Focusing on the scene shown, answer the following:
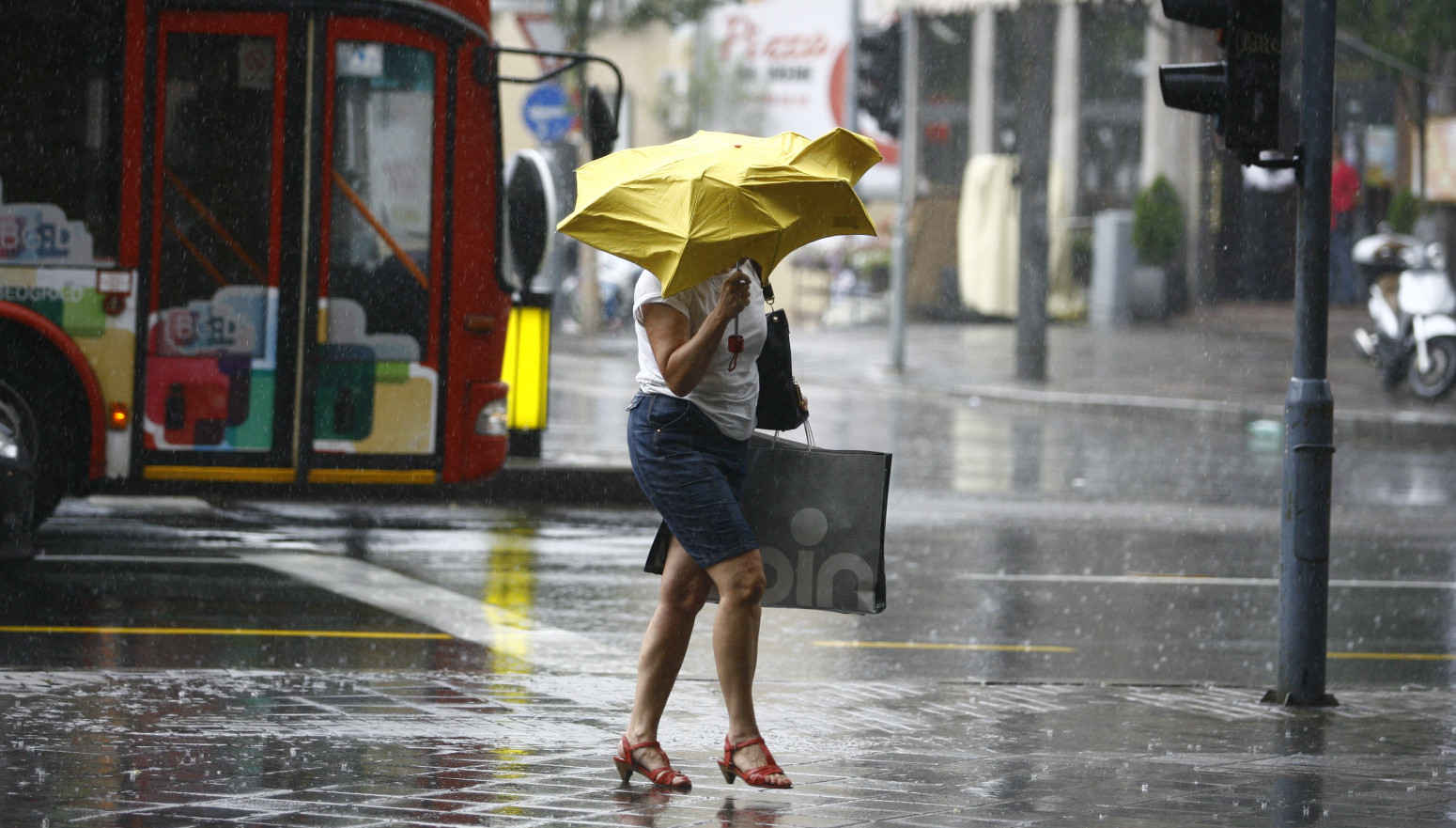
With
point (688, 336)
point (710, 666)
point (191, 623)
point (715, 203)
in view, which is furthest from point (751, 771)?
point (191, 623)

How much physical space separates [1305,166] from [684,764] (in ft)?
10.3

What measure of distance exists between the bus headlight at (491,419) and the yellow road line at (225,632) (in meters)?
2.19

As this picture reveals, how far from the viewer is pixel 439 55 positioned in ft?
32.9

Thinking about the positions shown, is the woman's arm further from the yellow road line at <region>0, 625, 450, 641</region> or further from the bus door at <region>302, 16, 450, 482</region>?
the bus door at <region>302, 16, 450, 482</region>

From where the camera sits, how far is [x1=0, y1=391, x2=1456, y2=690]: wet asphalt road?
7.89m

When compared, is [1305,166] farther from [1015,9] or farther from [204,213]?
[1015,9]

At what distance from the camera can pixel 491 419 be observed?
1019 centimetres

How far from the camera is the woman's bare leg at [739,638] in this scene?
5277 mm

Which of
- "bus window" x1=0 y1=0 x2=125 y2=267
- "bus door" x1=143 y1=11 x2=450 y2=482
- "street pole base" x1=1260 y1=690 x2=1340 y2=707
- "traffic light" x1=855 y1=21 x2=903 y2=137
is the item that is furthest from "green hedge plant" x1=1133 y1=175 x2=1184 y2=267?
"street pole base" x1=1260 y1=690 x2=1340 y2=707

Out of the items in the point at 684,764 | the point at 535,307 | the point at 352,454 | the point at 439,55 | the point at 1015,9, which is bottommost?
the point at 684,764

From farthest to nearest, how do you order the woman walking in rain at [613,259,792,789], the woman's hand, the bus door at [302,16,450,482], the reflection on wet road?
the bus door at [302,16,450,482] → the reflection on wet road → the woman walking in rain at [613,259,792,789] → the woman's hand

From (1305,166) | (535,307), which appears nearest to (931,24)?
(535,307)

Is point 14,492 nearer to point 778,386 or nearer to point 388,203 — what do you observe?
point 388,203

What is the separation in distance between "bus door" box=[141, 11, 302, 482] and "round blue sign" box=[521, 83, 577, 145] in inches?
765
